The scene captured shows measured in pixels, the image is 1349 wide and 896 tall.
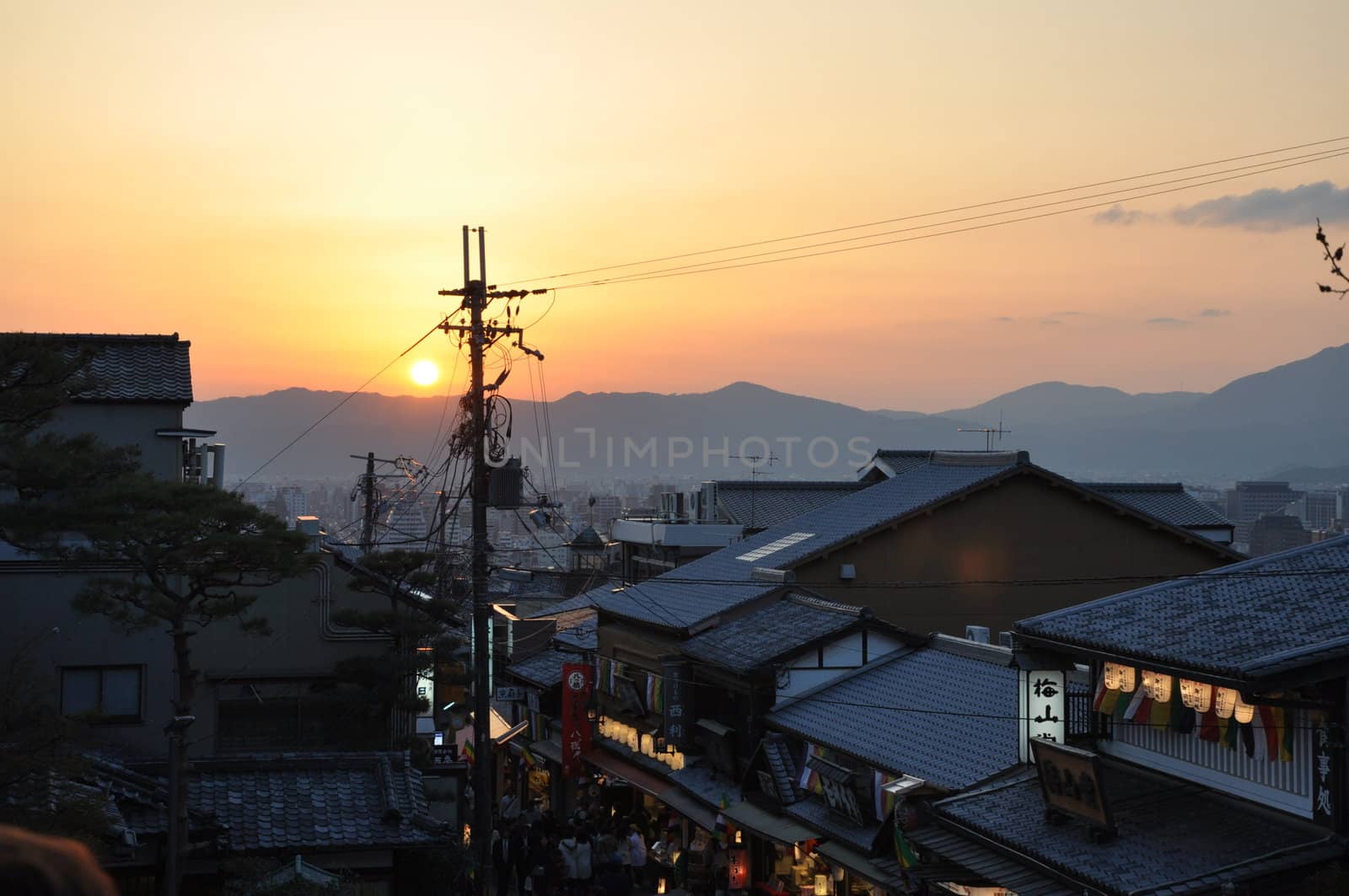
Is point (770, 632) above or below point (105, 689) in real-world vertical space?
above

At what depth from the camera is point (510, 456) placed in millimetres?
25688

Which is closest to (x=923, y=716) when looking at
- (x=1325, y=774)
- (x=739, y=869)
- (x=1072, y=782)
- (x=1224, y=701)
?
(x=739, y=869)

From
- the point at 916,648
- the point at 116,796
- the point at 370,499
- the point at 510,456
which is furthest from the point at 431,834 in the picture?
the point at 370,499

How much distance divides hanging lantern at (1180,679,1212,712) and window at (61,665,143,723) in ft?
70.6

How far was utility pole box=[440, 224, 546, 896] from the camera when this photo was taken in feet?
74.1

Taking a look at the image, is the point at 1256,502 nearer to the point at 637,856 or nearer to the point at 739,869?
the point at 637,856

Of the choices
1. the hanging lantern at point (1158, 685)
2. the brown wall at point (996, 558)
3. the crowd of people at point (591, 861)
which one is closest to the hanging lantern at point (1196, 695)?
the hanging lantern at point (1158, 685)

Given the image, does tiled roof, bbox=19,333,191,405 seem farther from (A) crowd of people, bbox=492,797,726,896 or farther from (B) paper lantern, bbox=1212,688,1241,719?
(B) paper lantern, bbox=1212,688,1241,719

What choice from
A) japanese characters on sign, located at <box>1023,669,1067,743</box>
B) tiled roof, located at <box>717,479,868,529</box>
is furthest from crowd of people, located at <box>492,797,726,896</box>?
tiled roof, located at <box>717,479,868,529</box>

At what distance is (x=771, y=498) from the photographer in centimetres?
5981

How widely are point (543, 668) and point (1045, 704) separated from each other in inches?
985

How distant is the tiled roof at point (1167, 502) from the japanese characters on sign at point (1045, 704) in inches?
1296

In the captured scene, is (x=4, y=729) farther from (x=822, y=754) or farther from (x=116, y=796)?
(x=822, y=754)

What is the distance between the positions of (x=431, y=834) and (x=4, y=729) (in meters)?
6.46
